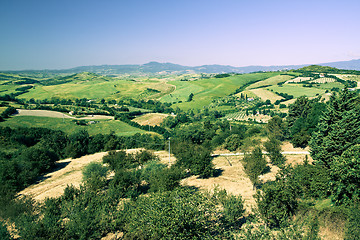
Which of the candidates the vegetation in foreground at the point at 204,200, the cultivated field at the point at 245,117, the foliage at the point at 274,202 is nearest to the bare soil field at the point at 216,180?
the vegetation in foreground at the point at 204,200

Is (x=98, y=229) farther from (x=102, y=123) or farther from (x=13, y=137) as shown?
(x=102, y=123)

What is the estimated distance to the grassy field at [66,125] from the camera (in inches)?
3401

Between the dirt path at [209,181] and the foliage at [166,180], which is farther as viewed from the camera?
the dirt path at [209,181]

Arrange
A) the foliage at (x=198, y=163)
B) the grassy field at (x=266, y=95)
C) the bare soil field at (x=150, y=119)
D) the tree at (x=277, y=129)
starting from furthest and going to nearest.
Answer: the grassy field at (x=266, y=95)
the bare soil field at (x=150, y=119)
the tree at (x=277, y=129)
the foliage at (x=198, y=163)

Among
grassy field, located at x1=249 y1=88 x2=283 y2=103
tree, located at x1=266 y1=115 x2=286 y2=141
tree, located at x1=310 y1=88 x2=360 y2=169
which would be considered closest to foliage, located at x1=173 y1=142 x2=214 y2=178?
tree, located at x1=310 y1=88 x2=360 y2=169

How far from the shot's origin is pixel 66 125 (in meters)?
91.3

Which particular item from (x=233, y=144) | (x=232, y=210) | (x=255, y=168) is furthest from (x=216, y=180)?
(x=233, y=144)

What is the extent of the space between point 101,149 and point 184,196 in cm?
5238

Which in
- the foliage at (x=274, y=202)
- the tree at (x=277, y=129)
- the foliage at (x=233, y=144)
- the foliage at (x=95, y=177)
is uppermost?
the foliage at (x=274, y=202)

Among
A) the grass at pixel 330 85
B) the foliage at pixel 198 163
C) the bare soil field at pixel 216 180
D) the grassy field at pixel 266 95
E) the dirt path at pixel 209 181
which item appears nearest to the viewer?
the dirt path at pixel 209 181

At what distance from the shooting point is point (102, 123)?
96750 millimetres

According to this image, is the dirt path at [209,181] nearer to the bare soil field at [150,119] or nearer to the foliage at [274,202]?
the foliage at [274,202]

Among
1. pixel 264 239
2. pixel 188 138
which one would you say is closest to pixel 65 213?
pixel 264 239

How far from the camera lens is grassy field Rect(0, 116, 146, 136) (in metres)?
86.4
